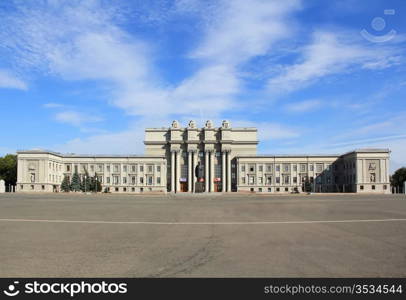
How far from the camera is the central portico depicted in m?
119

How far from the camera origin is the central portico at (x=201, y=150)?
11862cm

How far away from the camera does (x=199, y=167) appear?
112312mm

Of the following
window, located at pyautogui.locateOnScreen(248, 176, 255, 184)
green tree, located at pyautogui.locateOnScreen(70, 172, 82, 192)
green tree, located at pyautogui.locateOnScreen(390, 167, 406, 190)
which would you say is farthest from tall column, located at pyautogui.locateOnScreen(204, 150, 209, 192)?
green tree, located at pyautogui.locateOnScreen(390, 167, 406, 190)

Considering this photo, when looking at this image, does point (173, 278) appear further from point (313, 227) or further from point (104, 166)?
point (104, 166)

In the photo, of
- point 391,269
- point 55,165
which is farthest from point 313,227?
point 55,165

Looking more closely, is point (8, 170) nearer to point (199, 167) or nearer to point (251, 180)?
point (199, 167)

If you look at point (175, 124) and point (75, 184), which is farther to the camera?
point (175, 124)

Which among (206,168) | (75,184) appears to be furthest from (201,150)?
(75,184)

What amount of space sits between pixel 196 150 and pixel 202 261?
11123cm

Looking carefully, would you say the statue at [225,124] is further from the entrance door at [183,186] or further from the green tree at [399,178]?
the green tree at [399,178]

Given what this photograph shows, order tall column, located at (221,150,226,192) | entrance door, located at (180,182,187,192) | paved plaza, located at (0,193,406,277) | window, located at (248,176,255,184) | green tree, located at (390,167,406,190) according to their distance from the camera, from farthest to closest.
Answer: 1. entrance door, located at (180,182,187,192)
2. tall column, located at (221,150,226,192)
3. window, located at (248,176,255,184)
4. green tree, located at (390,167,406,190)
5. paved plaza, located at (0,193,406,277)

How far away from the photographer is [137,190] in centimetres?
11531

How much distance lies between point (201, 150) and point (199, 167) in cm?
1071

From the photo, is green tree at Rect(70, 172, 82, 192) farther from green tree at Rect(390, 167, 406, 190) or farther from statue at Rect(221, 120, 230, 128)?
green tree at Rect(390, 167, 406, 190)
